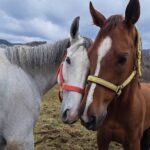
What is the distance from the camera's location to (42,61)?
3506mm

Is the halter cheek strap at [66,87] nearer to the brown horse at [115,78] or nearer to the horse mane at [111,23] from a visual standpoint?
the brown horse at [115,78]

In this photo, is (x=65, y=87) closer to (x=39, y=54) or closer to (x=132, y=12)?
(x=39, y=54)

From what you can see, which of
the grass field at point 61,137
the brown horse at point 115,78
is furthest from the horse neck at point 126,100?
the grass field at point 61,137

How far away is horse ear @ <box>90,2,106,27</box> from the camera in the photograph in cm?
339

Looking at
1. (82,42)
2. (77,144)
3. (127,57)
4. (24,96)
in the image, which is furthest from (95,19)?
(77,144)

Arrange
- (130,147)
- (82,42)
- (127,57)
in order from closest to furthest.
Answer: (127,57), (82,42), (130,147)

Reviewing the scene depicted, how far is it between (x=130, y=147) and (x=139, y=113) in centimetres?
39

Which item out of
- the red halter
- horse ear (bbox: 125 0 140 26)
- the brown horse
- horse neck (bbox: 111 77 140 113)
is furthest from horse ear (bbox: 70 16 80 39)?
horse neck (bbox: 111 77 140 113)

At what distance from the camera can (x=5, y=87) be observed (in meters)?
3.01

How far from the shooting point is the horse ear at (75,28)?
3.31 meters

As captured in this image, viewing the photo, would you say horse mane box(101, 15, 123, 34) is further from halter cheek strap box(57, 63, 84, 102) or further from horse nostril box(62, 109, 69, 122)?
horse nostril box(62, 109, 69, 122)

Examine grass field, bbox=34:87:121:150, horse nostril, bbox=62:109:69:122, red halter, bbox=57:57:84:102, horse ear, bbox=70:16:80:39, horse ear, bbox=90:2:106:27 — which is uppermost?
horse ear, bbox=90:2:106:27

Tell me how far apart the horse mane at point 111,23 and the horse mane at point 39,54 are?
20.1 inches

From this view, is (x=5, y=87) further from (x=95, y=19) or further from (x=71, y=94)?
(x=95, y=19)
